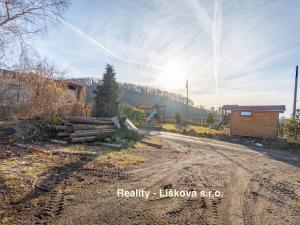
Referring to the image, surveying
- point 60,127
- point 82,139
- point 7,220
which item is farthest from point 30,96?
point 7,220

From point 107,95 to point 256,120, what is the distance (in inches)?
517

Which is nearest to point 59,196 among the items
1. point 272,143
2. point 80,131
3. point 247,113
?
point 80,131

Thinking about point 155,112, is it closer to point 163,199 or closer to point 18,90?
point 18,90

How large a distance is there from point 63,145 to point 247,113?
15.5 meters

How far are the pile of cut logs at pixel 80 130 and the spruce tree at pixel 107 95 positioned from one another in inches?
251

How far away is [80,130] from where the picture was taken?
9.19m

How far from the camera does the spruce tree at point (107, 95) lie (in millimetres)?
16875

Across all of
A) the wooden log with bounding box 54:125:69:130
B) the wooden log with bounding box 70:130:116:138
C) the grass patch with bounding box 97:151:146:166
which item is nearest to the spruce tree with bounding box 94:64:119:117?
the wooden log with bounding box 70:130:116:138

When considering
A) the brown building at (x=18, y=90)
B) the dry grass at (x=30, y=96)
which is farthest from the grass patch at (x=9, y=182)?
the brown building at (x=18, y=90)

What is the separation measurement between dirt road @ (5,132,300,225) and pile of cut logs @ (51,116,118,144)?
3315 mm

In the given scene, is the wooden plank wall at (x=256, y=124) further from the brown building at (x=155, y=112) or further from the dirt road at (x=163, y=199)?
the brown building at (x=155, y=112)

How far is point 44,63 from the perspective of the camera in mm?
11133

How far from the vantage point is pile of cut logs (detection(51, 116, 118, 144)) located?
8722mm

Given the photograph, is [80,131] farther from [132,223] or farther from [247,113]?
[247,113]
